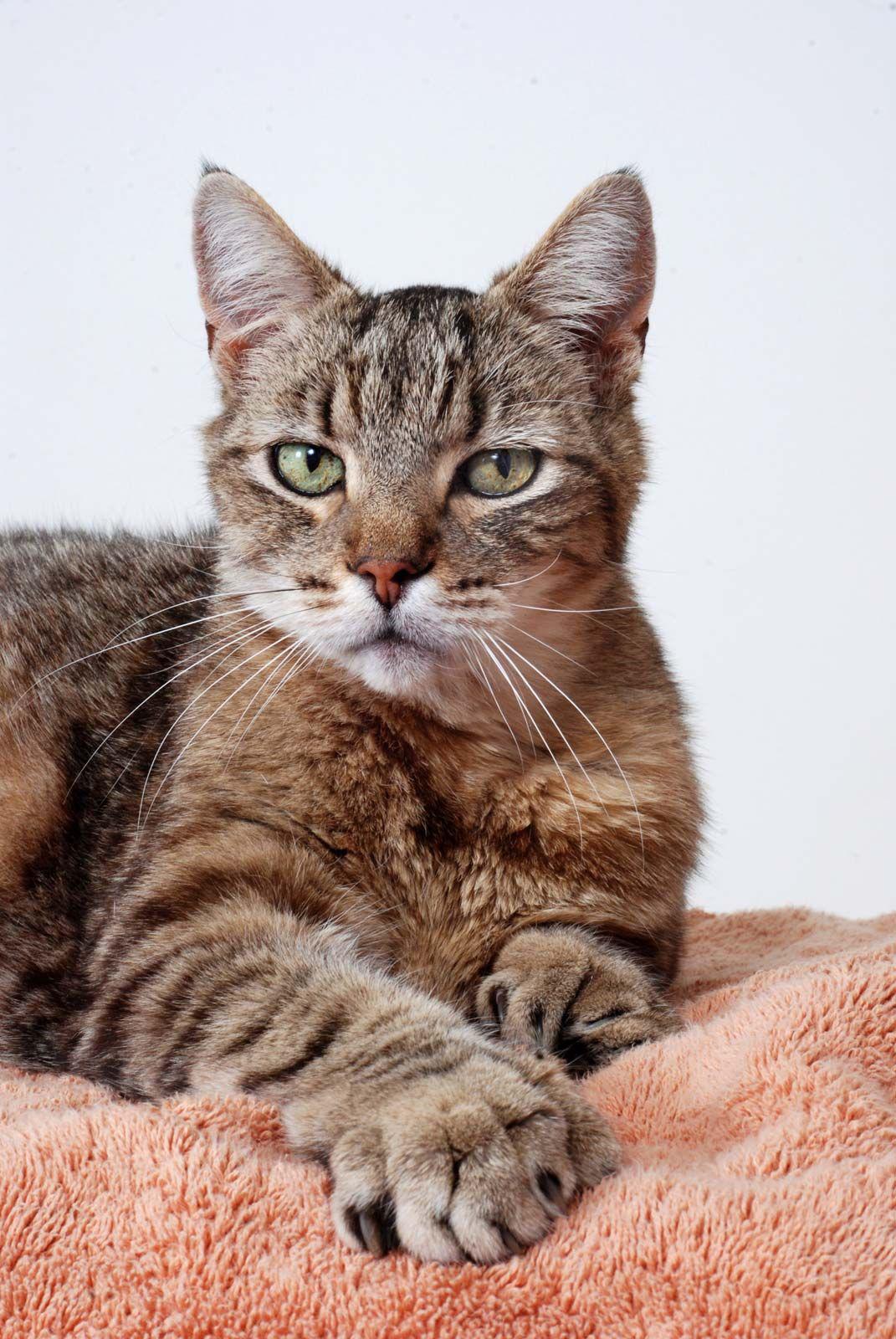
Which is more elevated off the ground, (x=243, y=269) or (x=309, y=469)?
(x=243, y=269)

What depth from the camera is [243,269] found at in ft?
5.44

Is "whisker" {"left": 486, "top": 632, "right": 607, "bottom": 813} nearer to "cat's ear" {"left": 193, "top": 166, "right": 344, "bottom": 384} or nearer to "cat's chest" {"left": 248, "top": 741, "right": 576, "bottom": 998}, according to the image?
"cat's chest" {"left": 248, "top": 741, "right": 576, "bottom": 998}

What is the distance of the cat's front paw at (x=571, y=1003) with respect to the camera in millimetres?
1280

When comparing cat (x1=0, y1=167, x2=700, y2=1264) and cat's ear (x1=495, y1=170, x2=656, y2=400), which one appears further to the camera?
cat's ear (x1=495, y1=170, x2=656, y2=400)

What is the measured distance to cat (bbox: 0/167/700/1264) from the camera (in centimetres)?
128

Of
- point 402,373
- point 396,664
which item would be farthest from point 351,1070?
point 402,373

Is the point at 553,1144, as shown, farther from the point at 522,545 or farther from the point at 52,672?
the point at 52,672

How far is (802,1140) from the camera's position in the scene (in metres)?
0.99

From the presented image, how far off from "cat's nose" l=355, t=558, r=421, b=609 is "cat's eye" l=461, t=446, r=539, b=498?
195 millimetres

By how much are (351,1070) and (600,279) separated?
3.47ft

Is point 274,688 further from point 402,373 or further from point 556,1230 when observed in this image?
point 556,1230

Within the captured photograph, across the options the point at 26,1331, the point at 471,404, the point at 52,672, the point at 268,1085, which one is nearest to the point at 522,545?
the point at 471,404

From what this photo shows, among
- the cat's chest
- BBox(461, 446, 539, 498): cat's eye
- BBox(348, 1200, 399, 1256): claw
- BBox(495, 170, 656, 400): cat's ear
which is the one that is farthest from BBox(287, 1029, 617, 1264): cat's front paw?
BBox(495, 170, 656, 400): cat's ear

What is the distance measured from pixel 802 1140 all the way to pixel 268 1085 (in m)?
0.47
